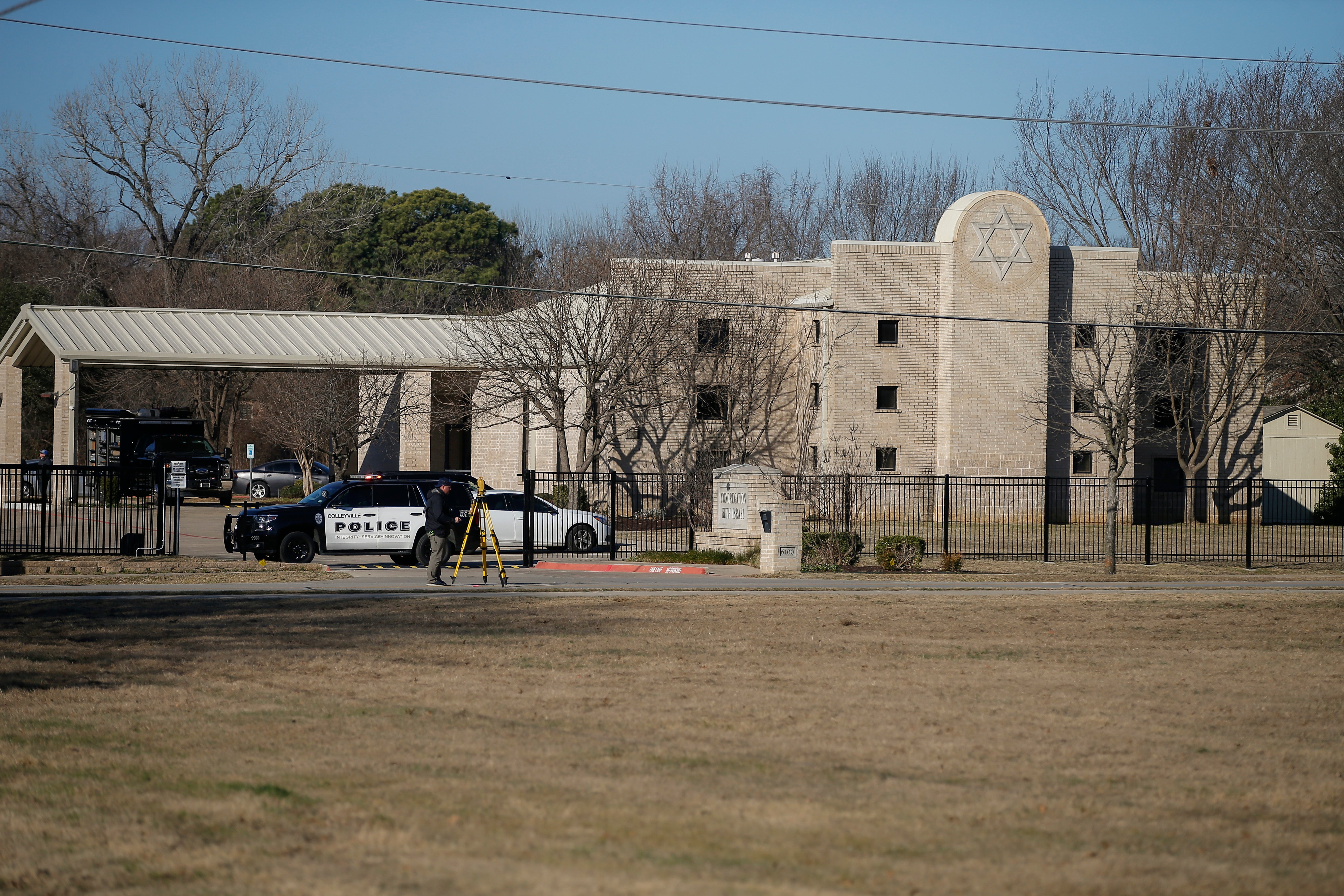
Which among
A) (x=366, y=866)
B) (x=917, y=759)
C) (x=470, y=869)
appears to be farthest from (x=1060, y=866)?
(x=366, y=866)

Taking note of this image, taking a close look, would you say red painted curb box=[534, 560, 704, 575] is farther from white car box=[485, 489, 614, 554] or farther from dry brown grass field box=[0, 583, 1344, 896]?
dry brown grass field box=[0, 583, 1344, 896]

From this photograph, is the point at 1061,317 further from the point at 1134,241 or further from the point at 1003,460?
the point at 1134,241

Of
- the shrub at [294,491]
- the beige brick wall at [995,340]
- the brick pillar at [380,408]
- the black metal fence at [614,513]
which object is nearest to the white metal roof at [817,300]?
the beige brick wall at [995,340]

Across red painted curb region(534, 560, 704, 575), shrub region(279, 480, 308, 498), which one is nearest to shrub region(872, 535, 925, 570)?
red painted curb region(534, 560, 704, 575)

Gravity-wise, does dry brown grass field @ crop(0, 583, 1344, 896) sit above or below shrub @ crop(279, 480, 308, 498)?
below

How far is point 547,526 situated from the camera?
2686cm

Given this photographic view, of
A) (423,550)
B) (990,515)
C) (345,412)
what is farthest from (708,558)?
(345,412)

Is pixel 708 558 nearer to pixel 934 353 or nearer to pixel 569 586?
pixel 569 586

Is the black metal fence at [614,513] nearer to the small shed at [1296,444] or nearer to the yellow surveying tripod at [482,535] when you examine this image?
the yellow surveying tripod at [482,535]

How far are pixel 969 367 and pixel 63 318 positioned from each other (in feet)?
101

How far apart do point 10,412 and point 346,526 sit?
28982 millimetres

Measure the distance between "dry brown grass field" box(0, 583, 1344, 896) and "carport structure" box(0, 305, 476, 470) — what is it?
91.2ft

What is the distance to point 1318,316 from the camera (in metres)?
42.9

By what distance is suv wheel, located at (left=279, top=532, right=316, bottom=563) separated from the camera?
24203mm
